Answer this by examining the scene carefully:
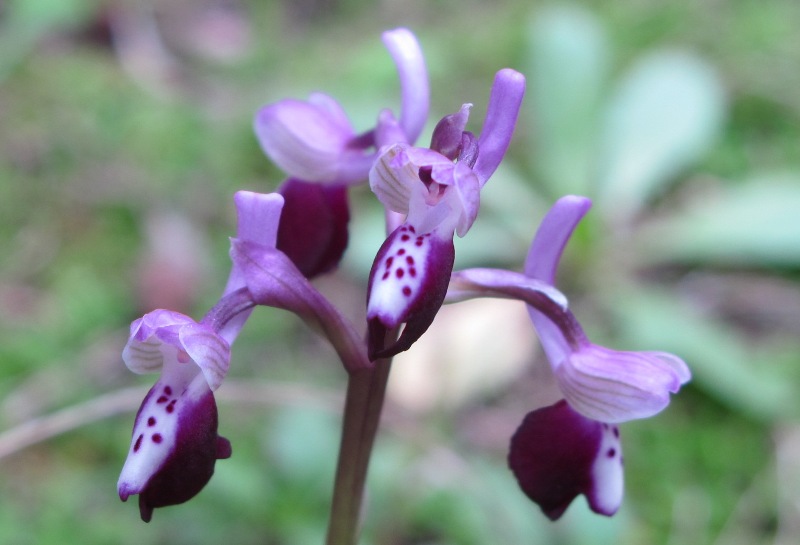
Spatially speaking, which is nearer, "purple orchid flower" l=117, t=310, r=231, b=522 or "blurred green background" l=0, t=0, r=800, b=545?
"purple orchid flower" l=117, t=310, r=231, b=522

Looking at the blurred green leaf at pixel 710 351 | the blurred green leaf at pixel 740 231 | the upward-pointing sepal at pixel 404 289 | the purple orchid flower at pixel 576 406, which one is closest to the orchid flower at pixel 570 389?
the purple orchid flower at pixel 576 406

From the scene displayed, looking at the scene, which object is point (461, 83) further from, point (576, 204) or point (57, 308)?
point (576, 204)

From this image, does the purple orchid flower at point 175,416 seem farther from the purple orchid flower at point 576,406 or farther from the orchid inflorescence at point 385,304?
the purple orchid flower at point 576,406

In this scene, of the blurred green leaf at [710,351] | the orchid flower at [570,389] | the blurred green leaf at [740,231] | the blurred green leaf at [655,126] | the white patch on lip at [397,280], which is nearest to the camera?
the white patch on lip at [397,280]

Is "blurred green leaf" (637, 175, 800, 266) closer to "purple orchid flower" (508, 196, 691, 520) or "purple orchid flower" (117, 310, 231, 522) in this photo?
"purple orchid flower" (508, 196, 691, 520)

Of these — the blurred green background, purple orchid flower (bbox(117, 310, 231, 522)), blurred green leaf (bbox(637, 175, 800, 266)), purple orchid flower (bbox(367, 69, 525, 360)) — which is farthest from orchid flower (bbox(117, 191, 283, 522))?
blurred green leaf (bbox(637, 175, 800, 266))
